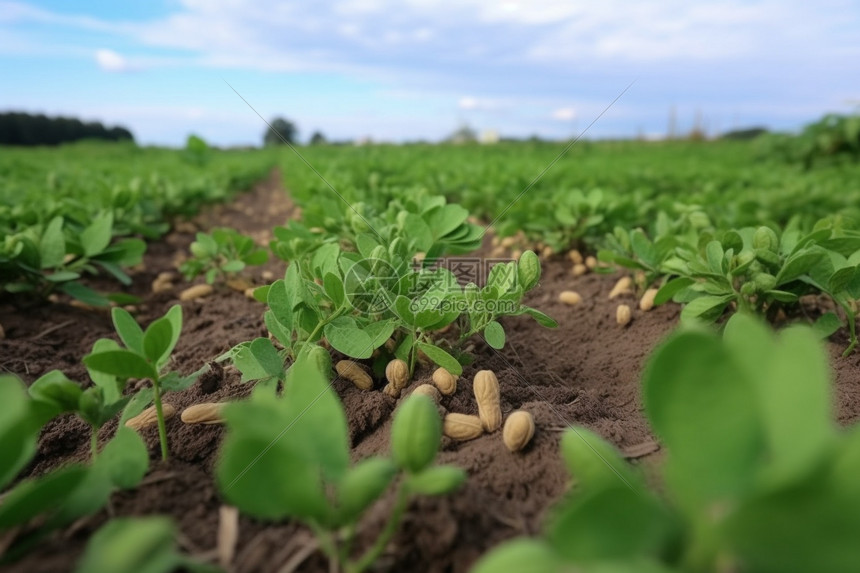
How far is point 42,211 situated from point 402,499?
2.84 meters

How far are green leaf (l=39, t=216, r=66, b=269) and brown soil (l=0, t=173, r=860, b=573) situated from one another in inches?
10.5

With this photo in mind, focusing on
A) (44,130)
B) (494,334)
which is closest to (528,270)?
(494,334)

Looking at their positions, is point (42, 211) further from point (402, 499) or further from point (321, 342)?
point (402, 499)

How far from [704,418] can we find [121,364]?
0.88 m

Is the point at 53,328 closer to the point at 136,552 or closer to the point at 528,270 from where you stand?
the point at 528,270

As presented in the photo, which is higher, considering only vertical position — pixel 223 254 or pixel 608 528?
pixel 608 528

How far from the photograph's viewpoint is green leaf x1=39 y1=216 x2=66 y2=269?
2.20 m

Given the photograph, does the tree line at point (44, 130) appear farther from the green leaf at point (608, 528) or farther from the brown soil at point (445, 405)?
the green leaf at point (608, 528)

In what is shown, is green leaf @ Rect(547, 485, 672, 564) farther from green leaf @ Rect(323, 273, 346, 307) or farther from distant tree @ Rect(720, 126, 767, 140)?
distant tree @ Rect(720, 126, 767, 140)

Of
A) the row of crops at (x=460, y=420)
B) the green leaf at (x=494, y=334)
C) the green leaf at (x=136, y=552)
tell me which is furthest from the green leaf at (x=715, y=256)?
the green leaf at (x=136, y=552)

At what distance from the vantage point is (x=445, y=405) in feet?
4.46

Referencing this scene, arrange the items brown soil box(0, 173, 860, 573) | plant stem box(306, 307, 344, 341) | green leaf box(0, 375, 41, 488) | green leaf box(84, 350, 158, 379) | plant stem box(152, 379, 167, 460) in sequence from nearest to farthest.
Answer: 1. green leaf box(0, 375, 41, 488)
2. brown soil box(0, 173, 860, 573)
3. green leaf box(84, 350, 158, 379)
4. plant stem box(152, 379, 167, 460)
5. plant stem box(306, 307, 344, 341)

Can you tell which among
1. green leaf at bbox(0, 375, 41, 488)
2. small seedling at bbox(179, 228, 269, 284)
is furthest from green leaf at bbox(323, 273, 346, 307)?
small seedling at bbox(179, 228, 269, 284)

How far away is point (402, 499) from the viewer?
77cm
